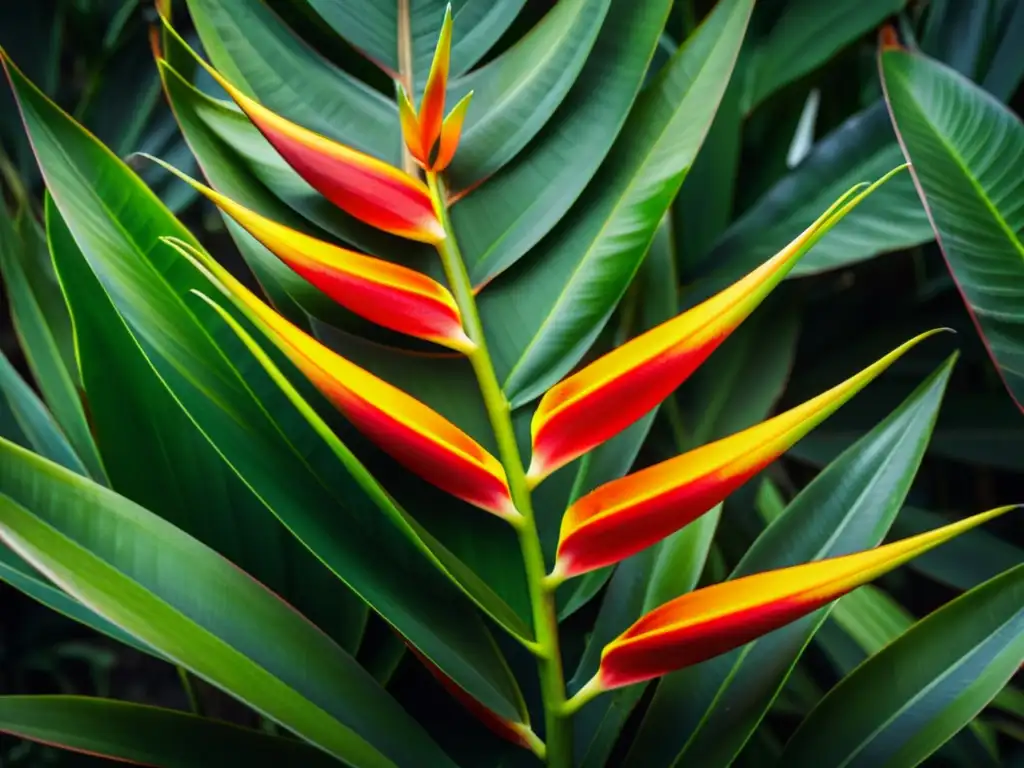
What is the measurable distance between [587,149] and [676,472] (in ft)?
0.57

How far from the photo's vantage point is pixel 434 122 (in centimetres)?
36

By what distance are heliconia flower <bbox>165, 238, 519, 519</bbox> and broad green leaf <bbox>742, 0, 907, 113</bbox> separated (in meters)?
0.38

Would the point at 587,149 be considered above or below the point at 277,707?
above

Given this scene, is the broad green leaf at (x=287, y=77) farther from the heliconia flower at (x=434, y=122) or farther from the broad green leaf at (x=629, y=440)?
the broad green leaf at (x=629, y=440)

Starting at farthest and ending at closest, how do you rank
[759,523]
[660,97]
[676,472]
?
[759,523], [660,97], [676,472]

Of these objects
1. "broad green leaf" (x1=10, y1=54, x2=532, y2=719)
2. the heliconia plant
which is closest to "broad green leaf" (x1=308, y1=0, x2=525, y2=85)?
the heliconia plant

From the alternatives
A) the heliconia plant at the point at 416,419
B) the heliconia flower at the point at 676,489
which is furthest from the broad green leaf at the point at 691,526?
the heliconia flower at the point at 676,489

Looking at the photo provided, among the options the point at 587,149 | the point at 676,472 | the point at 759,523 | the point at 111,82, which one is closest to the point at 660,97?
the point at 587,149

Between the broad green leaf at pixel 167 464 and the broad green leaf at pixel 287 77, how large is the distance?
109mm

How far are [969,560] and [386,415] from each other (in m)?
0.42

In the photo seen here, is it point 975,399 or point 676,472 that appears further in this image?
point 975,399

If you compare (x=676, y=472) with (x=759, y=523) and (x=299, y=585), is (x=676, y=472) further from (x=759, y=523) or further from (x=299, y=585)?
(x=759, y=523)

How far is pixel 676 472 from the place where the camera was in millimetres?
291

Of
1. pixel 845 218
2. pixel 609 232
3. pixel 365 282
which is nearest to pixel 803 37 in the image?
pixel 845 218
